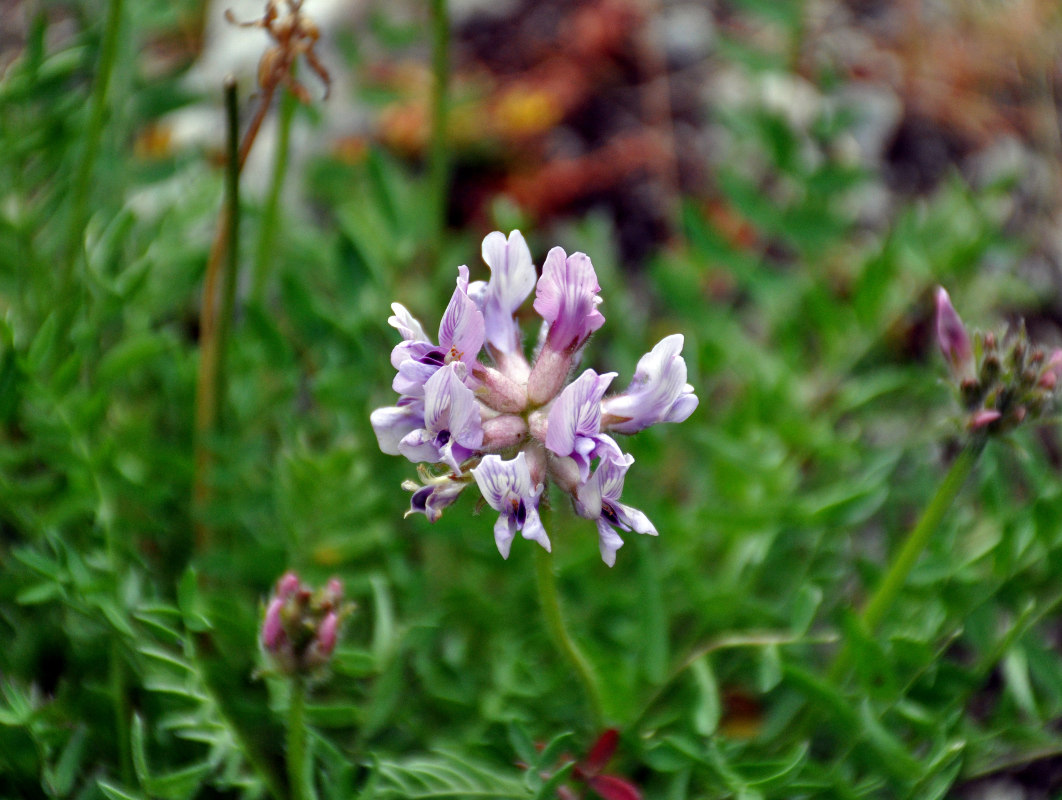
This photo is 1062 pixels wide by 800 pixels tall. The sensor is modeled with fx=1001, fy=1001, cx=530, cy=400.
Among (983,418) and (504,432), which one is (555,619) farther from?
(983,418)

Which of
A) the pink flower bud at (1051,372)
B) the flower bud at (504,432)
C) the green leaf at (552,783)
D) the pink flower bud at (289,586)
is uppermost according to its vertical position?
the flower bud at (504,432)

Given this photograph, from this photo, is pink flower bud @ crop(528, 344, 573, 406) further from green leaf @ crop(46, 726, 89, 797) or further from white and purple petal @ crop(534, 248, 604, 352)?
green leaf @ crop(46, 726, 89, 797)

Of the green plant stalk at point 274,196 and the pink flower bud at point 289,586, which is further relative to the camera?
the green plant stalk at point 274,196

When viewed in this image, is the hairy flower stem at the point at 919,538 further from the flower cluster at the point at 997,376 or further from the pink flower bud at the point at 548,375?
the pink flower bud at the point at 548,375

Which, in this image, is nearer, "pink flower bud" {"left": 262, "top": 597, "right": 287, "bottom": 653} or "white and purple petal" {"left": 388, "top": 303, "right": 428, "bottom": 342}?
"white and purple petal" {"left": 388, "top": 303, "right": 428, "bottom": 342}

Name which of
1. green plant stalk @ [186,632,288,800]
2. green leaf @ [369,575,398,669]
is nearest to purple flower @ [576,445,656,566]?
green leaf @ [369,575,398,669]

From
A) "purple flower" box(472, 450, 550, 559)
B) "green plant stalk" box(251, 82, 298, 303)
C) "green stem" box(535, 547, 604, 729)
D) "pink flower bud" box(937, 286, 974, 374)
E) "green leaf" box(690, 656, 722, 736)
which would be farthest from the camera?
"green plant stalk" box(251, 82, 298, 303)

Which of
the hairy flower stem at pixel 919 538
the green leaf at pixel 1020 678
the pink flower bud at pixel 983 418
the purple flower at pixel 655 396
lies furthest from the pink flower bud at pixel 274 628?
the green leaf at pixel 1020 678

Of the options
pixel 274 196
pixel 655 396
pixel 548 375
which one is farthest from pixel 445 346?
pixel 274 196
